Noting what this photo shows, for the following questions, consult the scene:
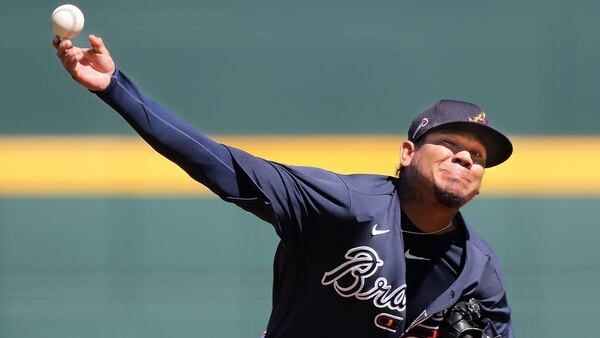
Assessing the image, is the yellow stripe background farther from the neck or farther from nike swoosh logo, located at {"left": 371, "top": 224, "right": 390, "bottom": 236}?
nike swoosh logo, located at {"left": 371, "top": 224, "right": 390, "bottom": 236}

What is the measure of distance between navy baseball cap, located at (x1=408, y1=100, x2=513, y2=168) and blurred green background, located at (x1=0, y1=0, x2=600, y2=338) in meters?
2.25

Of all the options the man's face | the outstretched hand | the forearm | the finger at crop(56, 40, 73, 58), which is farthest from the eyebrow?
the finger at crop(56, 40, 73, 58)

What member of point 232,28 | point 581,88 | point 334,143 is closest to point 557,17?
point 581,88

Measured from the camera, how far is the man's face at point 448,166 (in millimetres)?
2908

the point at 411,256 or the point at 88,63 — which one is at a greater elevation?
the point at 88,63

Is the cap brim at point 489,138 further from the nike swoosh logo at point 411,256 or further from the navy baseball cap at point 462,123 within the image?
the nike swoosh logo at point 411,256

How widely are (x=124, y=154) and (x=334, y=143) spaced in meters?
1.06

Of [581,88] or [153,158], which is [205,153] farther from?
[581,88]

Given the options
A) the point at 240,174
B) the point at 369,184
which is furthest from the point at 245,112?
the point at 240,174

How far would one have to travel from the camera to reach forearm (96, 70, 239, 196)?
2.44 m

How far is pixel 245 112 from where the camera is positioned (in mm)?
5305

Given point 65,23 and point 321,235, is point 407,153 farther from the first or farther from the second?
point 65,23

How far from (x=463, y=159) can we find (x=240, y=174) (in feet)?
2.27

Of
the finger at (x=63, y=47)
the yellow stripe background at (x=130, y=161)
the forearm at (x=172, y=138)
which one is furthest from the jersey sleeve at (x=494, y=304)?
the yellow stripe background at (x=130, y=161)
